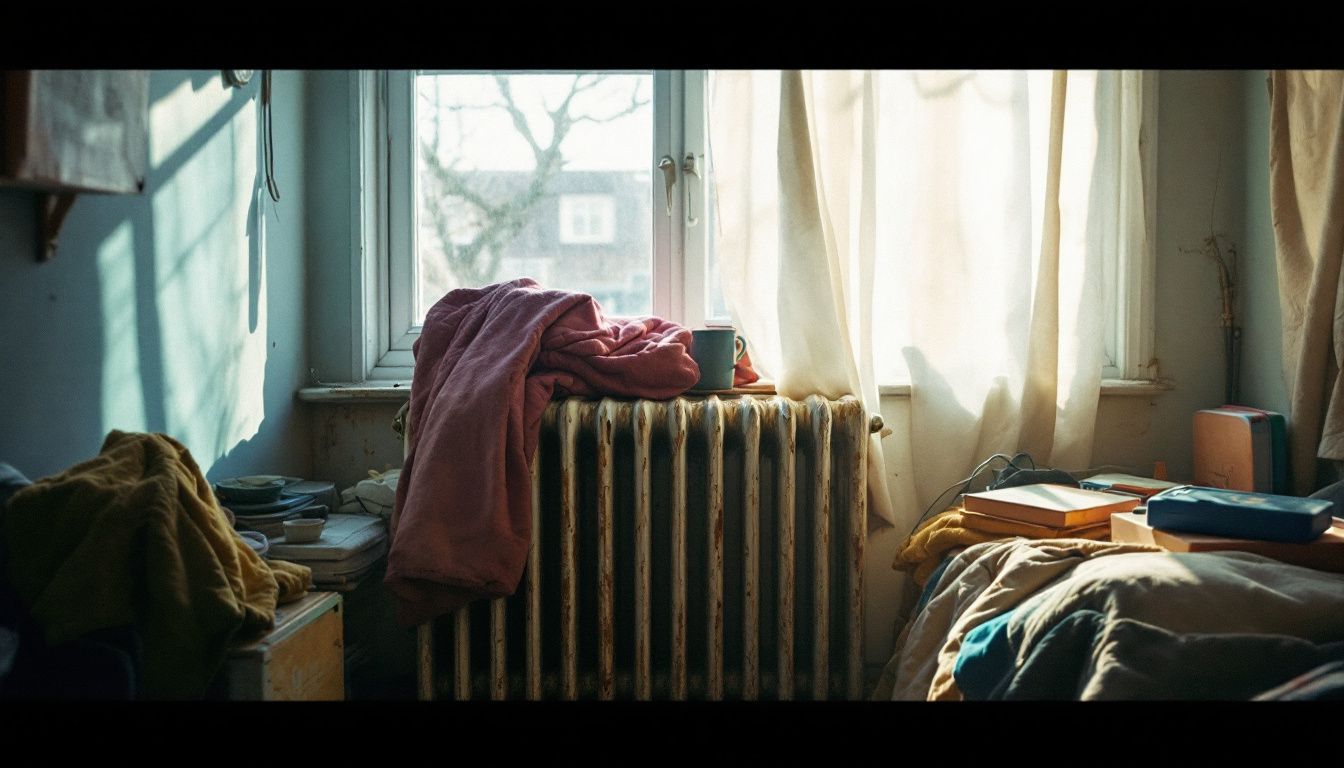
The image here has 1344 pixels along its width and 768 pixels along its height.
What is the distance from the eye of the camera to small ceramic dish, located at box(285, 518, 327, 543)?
145 cm

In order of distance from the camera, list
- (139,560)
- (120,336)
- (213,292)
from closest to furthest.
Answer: (139,560) → (120,336) → (213,292)

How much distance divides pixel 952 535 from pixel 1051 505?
6.6 inches

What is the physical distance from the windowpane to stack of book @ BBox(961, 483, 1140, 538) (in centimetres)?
85

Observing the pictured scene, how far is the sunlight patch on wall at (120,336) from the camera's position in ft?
4.05

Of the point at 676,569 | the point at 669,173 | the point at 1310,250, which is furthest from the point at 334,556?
the point at 1310,250

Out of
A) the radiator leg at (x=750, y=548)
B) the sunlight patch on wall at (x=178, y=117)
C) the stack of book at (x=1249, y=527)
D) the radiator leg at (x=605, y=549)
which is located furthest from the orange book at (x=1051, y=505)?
the sunlight patch on wall at (x=178, y=117)

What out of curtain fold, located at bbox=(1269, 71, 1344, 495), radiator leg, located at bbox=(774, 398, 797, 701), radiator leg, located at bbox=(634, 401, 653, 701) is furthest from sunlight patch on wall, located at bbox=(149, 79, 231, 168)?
curtain fold, located at bbox=(1269, 71, 1344, 495)

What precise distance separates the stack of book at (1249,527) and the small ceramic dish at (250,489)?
4.54ft

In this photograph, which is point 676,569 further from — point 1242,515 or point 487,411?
point 1242,515

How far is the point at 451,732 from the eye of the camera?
→ 931mm

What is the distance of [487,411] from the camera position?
145cm
